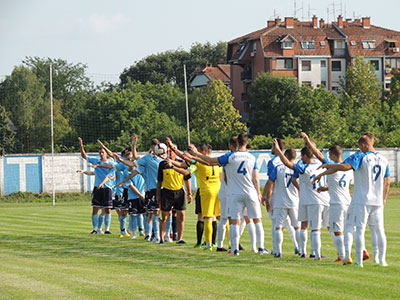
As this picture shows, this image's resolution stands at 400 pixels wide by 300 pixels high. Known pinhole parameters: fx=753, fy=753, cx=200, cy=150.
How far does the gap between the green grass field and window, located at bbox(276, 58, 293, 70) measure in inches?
3266

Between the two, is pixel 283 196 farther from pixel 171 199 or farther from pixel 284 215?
pixel 171 199

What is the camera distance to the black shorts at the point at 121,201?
2028 centimetres

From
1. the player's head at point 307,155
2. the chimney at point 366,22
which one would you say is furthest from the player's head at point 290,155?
the chimney at point 366,22

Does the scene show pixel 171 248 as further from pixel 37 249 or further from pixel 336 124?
pixel 336 124

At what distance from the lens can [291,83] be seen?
86375 millimetres

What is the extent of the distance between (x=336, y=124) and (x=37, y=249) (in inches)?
2149

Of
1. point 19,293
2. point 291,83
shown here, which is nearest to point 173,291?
point 19,293

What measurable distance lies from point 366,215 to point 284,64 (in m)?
89.6

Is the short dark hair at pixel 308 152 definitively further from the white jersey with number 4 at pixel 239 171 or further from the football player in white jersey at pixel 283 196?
the white jersey with number 4 at pixel 239 171

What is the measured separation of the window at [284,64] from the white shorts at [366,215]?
291ft

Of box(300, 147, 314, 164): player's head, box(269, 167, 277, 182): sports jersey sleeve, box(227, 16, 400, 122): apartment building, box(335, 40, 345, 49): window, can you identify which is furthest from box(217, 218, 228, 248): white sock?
box(335, 40, 345, 49): window

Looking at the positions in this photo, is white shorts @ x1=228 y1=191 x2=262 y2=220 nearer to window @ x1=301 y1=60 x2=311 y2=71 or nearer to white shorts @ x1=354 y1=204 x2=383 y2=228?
white shorts @ x1=354 y1=204 x2=383 y2=228

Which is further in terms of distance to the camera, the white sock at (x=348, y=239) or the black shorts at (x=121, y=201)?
the black shorts at (x=121, y=201)

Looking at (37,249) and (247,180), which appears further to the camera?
(37,249)
